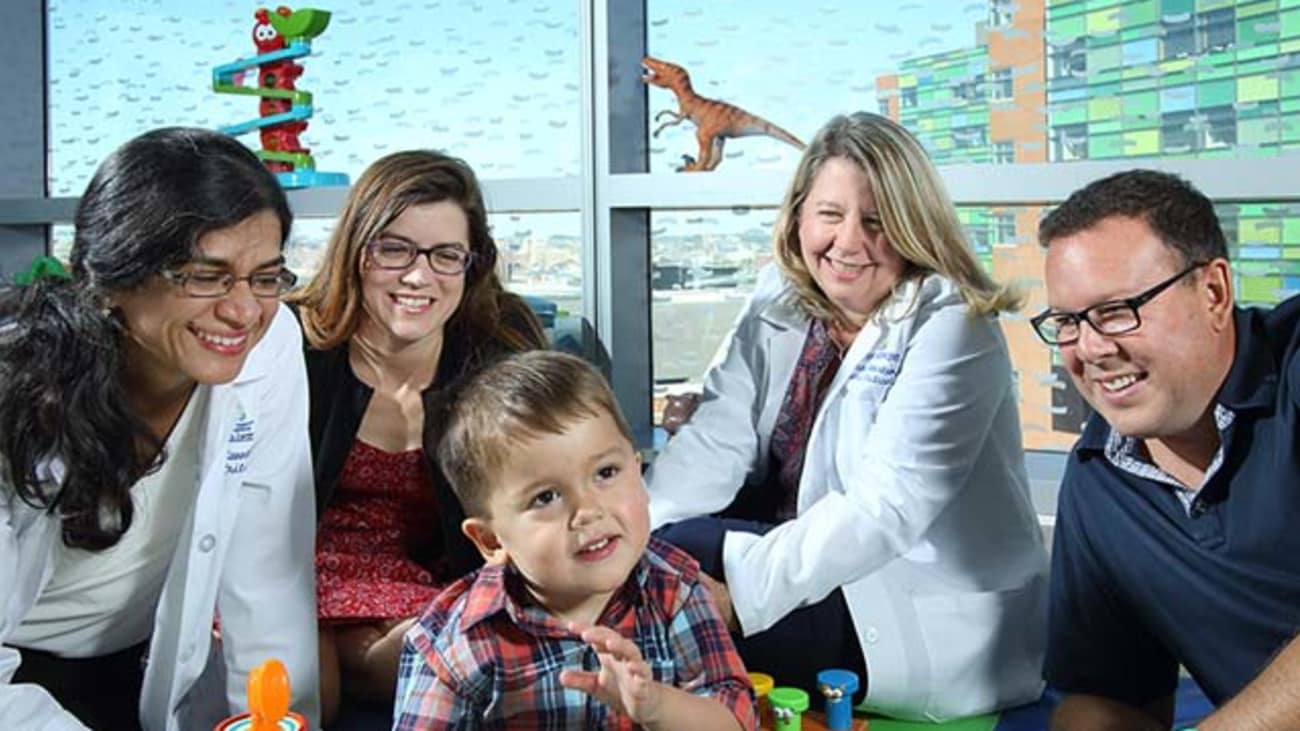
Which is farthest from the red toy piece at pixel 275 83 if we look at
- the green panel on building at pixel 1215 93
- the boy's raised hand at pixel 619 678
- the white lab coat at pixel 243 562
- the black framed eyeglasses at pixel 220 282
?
the boy's raised hand at pixel 619 678

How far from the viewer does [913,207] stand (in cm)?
211

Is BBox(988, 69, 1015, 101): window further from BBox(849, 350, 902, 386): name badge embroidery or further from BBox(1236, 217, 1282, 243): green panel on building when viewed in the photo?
BBox(849, 350, 902, 386): name badge embroidery

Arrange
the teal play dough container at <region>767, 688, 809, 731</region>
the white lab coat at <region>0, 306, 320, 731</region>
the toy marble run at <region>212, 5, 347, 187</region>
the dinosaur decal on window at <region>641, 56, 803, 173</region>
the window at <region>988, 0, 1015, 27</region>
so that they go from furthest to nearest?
the toy marble run at <region>212, 5, 347, 187</region> → the dinosaur decal on window at <region>641, 56, 803, 173</region> → the window at <region>988, 0, 1015, 27</region> → the teal play dough container at <region>767, 688, 809, 731</region> → the white lab coat at <region>0, 306, 320, 731</region>

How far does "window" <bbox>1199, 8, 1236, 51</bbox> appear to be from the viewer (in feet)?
7.89

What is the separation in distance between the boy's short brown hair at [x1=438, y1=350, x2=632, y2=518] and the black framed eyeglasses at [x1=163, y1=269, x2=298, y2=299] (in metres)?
0.33

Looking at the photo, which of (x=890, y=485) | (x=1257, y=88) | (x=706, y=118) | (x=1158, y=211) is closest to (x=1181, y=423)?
(x=1158, y=211)

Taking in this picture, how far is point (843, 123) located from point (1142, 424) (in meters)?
0.85

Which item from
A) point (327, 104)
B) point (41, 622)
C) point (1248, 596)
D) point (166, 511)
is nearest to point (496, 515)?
point (166, 511)

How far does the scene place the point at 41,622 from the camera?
174cm

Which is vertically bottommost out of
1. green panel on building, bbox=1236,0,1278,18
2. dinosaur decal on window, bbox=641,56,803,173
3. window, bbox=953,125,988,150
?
window, bbox=953,125,988,150

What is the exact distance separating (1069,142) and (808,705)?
4.32 feet

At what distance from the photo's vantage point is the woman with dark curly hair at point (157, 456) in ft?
5.01

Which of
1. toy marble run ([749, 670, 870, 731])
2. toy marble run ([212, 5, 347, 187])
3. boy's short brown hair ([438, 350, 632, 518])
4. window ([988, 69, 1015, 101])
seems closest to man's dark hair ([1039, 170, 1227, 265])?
boy's short brown hair ([438, 350, 632, 518])

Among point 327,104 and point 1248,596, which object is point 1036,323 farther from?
point 327,104
